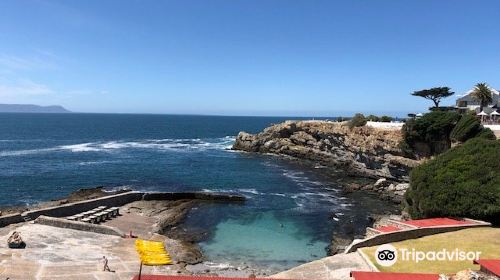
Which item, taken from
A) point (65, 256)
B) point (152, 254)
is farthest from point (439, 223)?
point (65, 256)

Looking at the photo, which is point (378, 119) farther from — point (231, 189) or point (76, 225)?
point (76, 225)

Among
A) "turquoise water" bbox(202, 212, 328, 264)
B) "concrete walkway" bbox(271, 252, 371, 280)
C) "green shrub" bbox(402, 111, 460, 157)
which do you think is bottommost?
"turquoise water" bbox(202, 212, 328, 264)

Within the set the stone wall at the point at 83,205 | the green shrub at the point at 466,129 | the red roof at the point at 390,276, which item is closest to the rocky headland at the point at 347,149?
the green shrub at the point at 466,129

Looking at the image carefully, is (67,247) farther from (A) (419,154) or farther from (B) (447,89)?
(B) (447,89)

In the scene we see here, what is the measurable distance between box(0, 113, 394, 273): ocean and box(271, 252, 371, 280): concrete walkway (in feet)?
22.6

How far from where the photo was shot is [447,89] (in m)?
71.4

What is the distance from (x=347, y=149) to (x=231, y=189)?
26.8 m

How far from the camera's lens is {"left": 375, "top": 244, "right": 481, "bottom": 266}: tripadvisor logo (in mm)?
21531

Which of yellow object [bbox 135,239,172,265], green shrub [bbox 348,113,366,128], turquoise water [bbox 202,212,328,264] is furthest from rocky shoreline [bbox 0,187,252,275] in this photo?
green shrub [bbox 348,113,366,128]

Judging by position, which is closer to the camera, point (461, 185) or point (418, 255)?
point (418, 255)

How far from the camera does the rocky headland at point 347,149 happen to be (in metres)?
59.7

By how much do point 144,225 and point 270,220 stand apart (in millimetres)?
11838

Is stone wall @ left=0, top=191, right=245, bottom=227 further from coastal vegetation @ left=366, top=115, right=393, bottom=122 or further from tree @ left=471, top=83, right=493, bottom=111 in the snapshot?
tree @ left=471, top=83, right=493, bottom=111

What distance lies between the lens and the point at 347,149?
74188 millimetres
